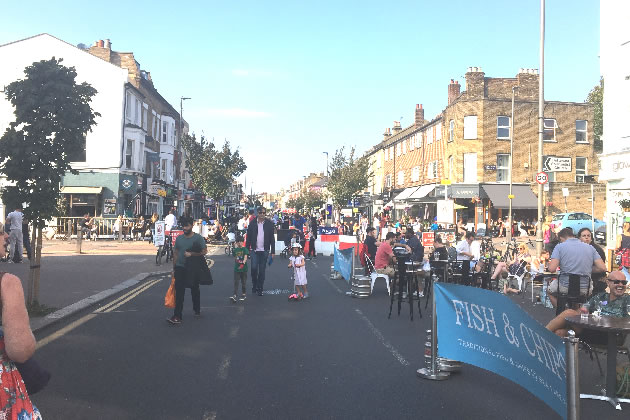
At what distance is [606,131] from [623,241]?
23.7 feet

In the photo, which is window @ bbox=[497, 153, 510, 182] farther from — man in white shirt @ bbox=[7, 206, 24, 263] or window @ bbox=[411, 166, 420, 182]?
man in white shirt @ bbox=[7, 206, 24, 263]

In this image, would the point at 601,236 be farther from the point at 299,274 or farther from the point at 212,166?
the point at 212,166

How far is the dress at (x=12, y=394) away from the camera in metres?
2.65

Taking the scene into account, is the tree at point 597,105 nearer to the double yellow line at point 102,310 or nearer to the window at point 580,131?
the window at point 580,131

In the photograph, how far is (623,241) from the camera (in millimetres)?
12898

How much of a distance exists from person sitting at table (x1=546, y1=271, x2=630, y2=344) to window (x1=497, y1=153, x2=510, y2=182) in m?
37.9

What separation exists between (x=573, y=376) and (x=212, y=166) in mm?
44345

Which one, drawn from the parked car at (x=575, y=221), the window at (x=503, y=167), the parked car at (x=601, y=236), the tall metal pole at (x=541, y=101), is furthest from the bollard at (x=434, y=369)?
the window at (x=503, y=167)

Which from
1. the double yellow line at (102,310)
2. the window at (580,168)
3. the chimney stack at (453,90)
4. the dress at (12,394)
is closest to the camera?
the dress at (12,394)

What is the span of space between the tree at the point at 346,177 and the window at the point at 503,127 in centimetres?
1755

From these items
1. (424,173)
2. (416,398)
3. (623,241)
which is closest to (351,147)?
(424,173)

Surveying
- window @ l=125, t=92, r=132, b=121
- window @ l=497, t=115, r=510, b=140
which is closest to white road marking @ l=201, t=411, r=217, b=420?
window @ l=125, t=92, r=132, b=121

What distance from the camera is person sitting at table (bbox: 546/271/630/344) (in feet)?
20.0

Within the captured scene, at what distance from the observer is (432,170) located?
48.3 metres
